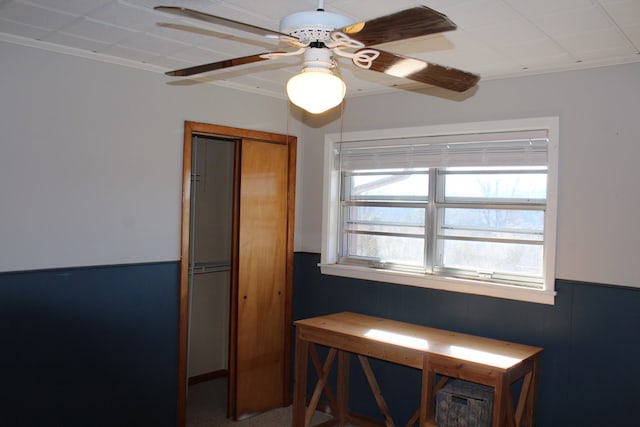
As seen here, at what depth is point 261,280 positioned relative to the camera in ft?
13.6

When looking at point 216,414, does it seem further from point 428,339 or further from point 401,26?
point 401,26

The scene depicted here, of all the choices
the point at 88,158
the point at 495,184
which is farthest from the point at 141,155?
the point at 495,184

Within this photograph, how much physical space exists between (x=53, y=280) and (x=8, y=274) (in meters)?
0.24

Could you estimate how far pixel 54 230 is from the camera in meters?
3.10

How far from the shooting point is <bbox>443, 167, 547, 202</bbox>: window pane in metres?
3.29

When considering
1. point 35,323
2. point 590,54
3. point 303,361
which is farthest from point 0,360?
point 590,54

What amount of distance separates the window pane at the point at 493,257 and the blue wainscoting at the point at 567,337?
0.21 m

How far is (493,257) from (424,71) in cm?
178

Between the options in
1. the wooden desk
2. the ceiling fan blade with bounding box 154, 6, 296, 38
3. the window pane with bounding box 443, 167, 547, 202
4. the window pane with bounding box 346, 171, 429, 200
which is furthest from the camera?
the window pane with bounding box 346, 171, 429, 200

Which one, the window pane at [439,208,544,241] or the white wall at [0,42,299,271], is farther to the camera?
the window pane at [439,208,544,241]

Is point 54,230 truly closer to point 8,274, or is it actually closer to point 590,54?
point 8,274

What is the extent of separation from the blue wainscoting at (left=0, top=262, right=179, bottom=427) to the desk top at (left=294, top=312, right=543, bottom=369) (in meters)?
0.97

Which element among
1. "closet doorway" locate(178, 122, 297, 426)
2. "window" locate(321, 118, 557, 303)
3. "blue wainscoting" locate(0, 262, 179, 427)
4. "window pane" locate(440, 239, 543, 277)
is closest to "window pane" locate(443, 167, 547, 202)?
"window" locate(321, 118, 557, 303)

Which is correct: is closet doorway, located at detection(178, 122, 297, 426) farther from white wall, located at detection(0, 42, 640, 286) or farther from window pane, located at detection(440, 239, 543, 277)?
window pane, located at detection(440, 239, 543, 277)
